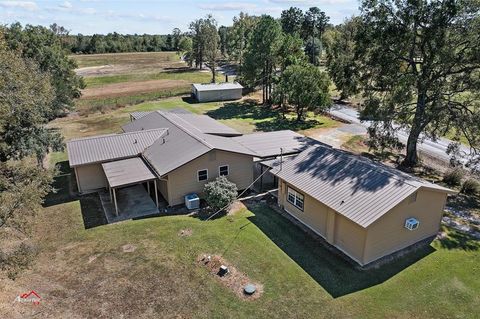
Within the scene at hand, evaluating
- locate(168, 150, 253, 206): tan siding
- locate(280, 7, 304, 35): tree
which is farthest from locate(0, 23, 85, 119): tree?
locate(280, 7, 304, 35): tree

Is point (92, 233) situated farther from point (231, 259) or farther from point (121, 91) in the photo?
point (121, 91)

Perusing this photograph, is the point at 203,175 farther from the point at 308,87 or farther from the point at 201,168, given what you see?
the point at 308,87

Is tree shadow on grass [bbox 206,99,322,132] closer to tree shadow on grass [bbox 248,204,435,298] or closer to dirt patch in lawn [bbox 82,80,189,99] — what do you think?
dirt patch in lawn [bbox 82,80,189,99]

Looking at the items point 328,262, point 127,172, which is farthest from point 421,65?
point 127,172

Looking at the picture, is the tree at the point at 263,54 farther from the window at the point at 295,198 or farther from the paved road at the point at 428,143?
the window at the point at 295,198

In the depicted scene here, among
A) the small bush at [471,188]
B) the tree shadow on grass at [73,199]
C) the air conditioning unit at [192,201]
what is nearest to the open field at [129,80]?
the tree shadow on grass at [73,199]
